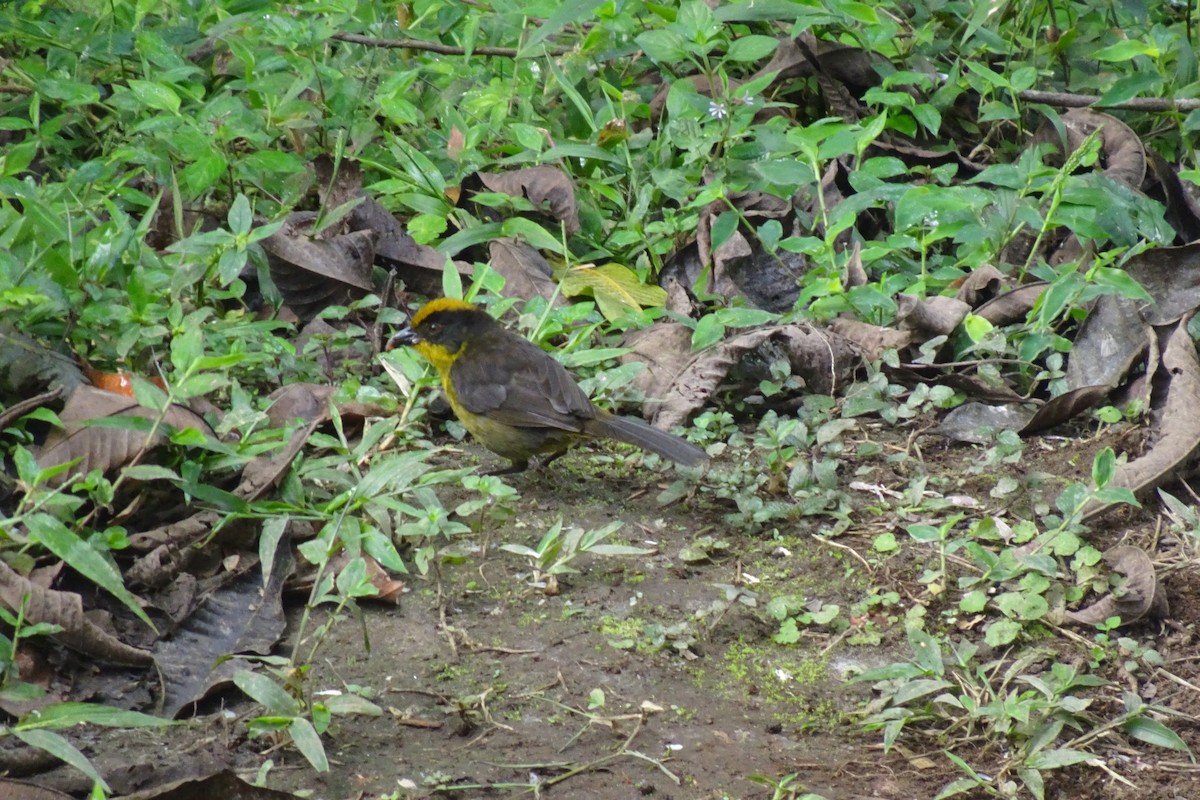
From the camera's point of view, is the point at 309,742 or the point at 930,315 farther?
the point at 930,315

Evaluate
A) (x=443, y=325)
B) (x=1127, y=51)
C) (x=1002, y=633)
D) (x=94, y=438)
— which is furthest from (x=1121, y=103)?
(x=94, y=438)

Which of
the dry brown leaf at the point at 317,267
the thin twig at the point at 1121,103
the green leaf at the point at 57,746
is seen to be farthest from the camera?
the thin twig at the point at 1121,103

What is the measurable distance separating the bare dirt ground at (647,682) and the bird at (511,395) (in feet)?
1.69

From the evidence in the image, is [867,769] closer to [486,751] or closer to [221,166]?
[486,751]

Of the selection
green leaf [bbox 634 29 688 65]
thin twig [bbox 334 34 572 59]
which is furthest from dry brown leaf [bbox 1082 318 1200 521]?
thin twig [bbox 334 34 572 59]

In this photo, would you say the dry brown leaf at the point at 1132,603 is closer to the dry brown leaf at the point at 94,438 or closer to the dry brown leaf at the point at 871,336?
the dry brown leaf at the point at 871,336

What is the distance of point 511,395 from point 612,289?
1.03 m

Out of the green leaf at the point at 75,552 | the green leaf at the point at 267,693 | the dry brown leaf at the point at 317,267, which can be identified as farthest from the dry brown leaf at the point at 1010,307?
the green leaf at the point at 75,552

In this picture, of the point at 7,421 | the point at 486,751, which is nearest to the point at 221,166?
the point at 7,421

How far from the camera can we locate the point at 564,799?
317 centimetres

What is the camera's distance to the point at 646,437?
503cm

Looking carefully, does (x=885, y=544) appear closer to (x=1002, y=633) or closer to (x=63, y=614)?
(x=1002, y=633)

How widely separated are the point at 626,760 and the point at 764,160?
3.58 meters

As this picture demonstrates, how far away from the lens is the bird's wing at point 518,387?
5.25m
